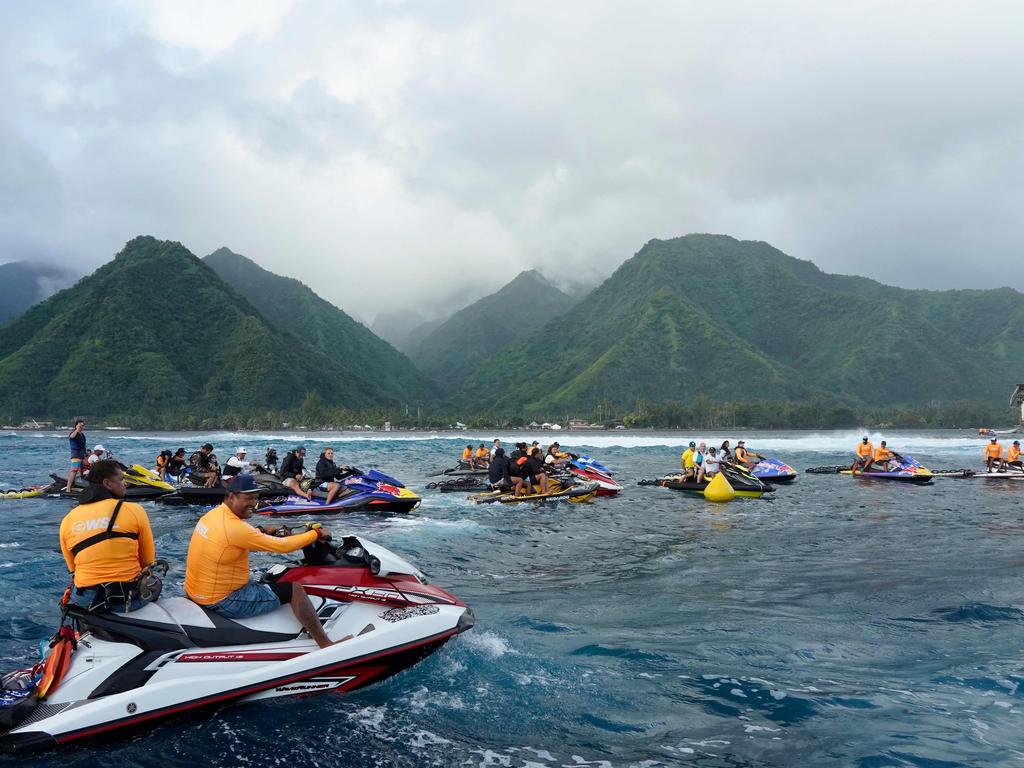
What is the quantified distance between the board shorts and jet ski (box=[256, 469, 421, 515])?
13827 mm

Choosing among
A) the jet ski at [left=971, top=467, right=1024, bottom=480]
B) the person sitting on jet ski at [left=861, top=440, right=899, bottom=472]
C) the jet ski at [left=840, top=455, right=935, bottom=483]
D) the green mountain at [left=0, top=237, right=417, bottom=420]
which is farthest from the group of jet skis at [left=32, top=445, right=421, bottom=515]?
the green mountain at [left=0, top=237, right=417, bottom=420]

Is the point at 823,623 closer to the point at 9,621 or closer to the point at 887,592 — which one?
the point at 887,592

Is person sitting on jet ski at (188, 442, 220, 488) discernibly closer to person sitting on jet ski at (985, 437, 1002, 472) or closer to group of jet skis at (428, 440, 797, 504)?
group of jet skis at (428, 440, 797, 504)

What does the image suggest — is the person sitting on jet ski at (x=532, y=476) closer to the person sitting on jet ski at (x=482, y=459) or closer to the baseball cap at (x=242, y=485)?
the person sitting on jet ski at (x=482, y=459)

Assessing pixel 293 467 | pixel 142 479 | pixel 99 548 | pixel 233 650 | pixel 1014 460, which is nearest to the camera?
pixel 99 548

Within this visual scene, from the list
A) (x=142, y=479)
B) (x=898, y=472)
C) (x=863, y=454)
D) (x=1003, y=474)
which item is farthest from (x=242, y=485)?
(x=1003, y=474)

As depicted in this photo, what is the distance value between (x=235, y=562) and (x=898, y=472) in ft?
106

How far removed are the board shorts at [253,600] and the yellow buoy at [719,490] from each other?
20.9 m

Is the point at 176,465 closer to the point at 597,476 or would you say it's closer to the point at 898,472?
the point at 597,476

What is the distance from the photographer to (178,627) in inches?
263

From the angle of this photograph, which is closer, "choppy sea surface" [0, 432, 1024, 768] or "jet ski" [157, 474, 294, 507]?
"choppy sea surface" [0, 432, 1024, 768]

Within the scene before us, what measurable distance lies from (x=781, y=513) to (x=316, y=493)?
48.3 feet

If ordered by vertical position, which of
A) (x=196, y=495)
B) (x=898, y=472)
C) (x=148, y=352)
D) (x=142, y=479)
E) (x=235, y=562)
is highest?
(x=148, y=352)

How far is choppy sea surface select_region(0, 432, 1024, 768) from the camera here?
6328 mm
